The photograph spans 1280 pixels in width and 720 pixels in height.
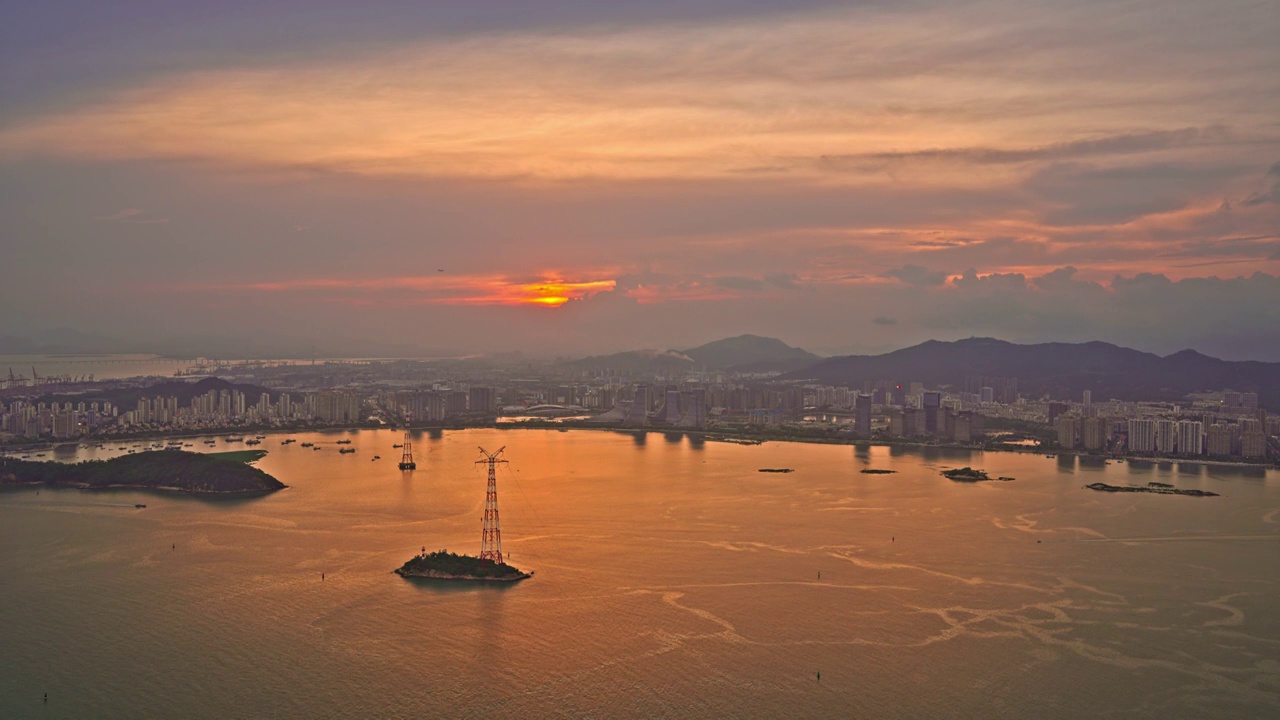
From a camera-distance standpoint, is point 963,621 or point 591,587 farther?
point 591,587

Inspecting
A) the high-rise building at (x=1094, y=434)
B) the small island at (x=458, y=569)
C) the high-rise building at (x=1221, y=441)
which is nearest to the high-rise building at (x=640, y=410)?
the high-rise building at (x=1094, y=434)

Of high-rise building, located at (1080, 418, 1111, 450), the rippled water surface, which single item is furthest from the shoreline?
the rippled water surface

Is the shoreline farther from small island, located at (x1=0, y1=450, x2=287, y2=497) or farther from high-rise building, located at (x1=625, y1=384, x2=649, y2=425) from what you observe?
small island, located at (x1=0, y1=450, x2=287, y2=497)

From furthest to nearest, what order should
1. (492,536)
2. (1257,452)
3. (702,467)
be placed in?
(1257,452)
(702,467)
(492,536)

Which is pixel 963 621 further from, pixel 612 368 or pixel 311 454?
pixel 612 368

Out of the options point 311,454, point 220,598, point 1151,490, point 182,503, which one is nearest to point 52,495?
point 182,503

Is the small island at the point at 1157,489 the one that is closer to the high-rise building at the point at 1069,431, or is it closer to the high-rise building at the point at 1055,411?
the high-rise building at the point at 1069,431
